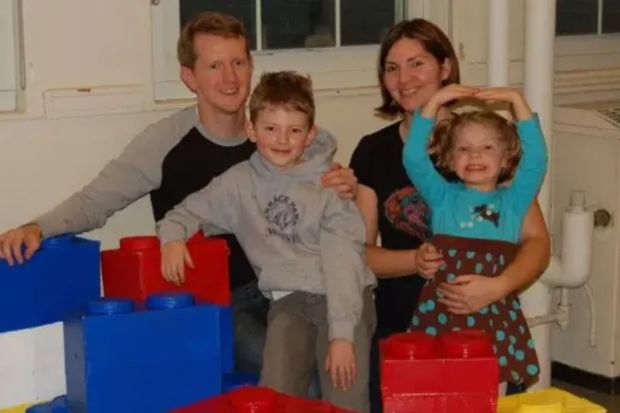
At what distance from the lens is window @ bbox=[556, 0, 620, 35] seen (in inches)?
148

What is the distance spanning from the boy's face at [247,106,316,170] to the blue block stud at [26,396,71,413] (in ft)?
2.05

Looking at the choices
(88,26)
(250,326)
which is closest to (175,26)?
(88,26)

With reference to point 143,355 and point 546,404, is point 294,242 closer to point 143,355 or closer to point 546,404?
point 143,355

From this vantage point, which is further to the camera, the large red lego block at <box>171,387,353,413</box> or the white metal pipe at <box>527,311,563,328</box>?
the white metal pipe at <box>527,311,563,328</box>

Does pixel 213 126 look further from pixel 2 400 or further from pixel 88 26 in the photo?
pixel 2 400

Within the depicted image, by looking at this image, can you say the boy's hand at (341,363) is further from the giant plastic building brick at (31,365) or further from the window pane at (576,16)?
the window pane at (576,16)

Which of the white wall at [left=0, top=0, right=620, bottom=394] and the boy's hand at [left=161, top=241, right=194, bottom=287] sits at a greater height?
the white wall at [left=0, top=0, right=620, bottom=394]

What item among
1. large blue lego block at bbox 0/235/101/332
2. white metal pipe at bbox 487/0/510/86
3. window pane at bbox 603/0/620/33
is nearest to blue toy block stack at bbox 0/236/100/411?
large blue lego block at bbox 0/235/101/332

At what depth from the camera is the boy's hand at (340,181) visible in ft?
8.04

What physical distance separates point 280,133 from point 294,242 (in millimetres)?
225

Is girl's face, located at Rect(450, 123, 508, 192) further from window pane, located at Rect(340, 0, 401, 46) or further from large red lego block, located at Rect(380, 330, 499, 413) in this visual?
window pane, located at Rect(340, 0, 401, 46)

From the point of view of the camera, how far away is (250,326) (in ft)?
8.39

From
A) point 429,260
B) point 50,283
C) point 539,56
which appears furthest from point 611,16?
point 50,283

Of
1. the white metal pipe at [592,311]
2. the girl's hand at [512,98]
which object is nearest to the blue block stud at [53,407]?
the girl's hand at [512,98]
